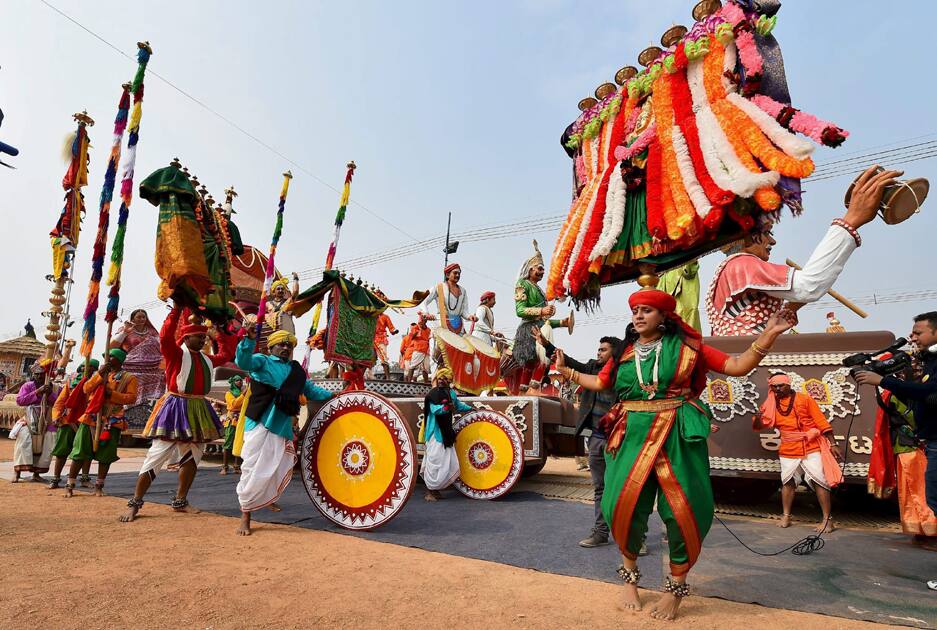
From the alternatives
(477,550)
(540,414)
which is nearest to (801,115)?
(477,550)

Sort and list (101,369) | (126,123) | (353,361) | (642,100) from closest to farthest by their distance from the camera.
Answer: (642,100)
(101,369)
(126,123)
(353,361)

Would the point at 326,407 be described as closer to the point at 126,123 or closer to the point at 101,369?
the point at 101,369

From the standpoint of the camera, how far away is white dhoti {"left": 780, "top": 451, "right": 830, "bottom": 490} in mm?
4277

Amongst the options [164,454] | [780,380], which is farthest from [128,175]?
[780,380]

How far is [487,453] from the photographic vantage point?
6.13 metres

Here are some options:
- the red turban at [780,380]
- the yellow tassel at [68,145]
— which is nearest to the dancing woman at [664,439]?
the red turban at [780,380]

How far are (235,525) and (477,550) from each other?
221 centimetres

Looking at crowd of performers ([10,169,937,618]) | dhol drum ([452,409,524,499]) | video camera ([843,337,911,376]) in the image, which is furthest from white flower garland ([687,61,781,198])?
dhol drum ([452,409,524,499])

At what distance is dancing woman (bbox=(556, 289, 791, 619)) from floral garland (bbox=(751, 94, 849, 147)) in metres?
1.15

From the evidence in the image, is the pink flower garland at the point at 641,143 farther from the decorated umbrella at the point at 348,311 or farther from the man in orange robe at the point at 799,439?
the decorated umbrella at the point at 348,311

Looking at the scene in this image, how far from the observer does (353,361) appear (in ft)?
25.8

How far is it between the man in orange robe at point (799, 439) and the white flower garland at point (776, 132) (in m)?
2.36

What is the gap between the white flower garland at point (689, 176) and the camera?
10.7ft

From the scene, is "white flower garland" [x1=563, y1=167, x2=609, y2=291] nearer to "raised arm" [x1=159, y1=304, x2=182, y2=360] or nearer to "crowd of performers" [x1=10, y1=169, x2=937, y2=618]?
"crowd of performers" [x1=10, y1=169, x2=937, y2=618]
